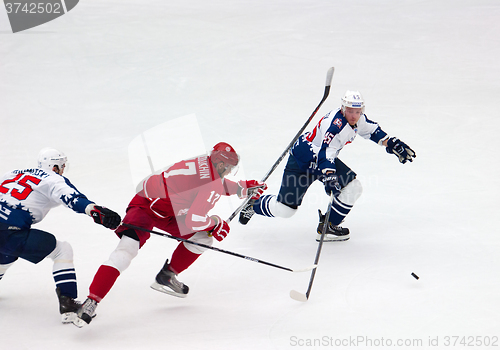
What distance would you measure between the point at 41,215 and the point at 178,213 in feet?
2.34

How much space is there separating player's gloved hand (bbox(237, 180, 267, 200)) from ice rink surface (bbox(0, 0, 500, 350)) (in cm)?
41

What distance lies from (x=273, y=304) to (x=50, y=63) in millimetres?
5562

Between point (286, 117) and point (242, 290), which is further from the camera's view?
point (286, 117)

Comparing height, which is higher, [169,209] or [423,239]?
[169,209]

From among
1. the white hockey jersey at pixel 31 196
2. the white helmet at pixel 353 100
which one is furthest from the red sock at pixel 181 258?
the white helmet at pixel 353 100

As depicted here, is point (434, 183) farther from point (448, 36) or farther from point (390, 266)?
point (448, 36)

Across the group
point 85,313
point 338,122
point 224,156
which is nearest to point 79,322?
point 85,313

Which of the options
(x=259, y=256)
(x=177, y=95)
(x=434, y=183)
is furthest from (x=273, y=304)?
(x=177, y=95)

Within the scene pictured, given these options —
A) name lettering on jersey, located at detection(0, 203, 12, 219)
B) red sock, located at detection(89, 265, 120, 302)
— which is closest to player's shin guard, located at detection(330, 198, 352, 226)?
red sock, located at detection(89, 265, 120, 302)

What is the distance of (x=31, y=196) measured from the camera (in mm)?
2701

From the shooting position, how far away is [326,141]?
3.58m

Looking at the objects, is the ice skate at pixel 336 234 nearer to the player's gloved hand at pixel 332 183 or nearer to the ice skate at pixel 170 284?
the player's gloved hand at pixel 332 183

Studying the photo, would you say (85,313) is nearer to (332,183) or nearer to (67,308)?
(67,308)

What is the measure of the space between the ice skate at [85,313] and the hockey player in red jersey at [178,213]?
11cm
